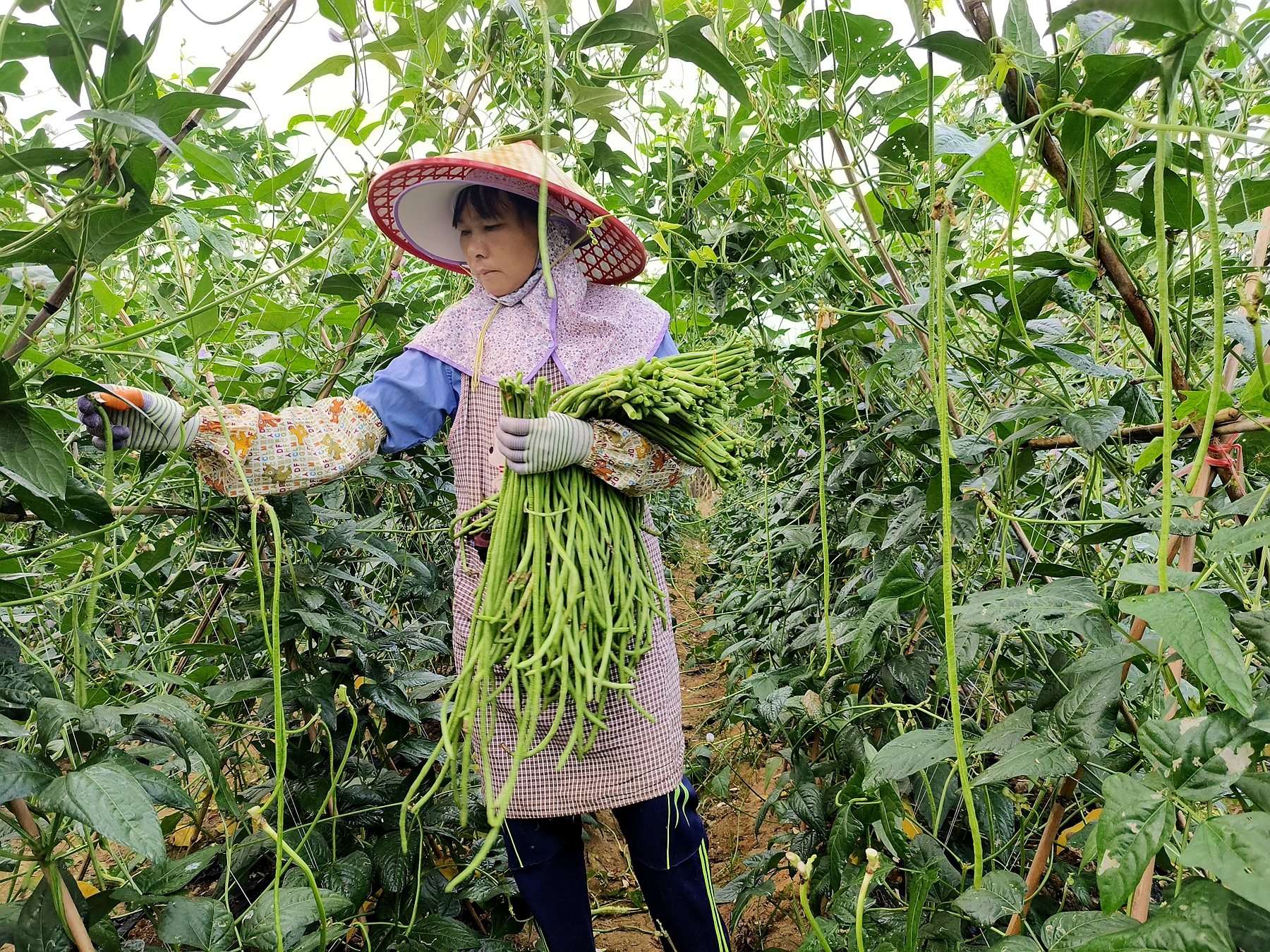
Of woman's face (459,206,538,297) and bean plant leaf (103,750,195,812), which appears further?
woman's face (459,206,538,297)

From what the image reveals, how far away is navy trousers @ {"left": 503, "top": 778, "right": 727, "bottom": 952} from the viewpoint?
134 cm

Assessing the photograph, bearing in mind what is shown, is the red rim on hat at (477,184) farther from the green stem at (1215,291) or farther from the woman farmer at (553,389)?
the green stem at (1215,291)

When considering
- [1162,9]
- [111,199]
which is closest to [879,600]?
[1162,9]

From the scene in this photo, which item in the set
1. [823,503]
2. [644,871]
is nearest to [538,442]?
[823,503]

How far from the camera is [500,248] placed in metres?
1.29

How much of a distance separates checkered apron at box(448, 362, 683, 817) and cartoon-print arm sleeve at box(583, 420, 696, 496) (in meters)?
0.21

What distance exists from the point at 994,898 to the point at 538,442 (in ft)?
2.19

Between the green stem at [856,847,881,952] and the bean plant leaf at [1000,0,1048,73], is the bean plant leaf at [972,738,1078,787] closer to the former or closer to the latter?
the green stem at [856,847,881,952]

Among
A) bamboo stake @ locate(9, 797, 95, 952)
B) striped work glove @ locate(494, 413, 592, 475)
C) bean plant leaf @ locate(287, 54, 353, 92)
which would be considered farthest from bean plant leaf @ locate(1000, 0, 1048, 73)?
bamboo stake @ locate(9, 797, 95, 952)

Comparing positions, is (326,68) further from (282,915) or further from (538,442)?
(282,915)

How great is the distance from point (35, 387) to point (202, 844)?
109 cm

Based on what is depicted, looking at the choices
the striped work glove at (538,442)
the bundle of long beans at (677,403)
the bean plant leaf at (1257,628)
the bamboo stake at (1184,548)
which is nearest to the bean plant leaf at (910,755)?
the bamboo stake at (1184,548)

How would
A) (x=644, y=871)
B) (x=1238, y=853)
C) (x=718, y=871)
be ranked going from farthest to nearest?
(x=718, y=871) < (x=644, y=871) < (x=1238, y=853)

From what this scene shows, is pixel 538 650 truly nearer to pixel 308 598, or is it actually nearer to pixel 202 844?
pixel 308 598
